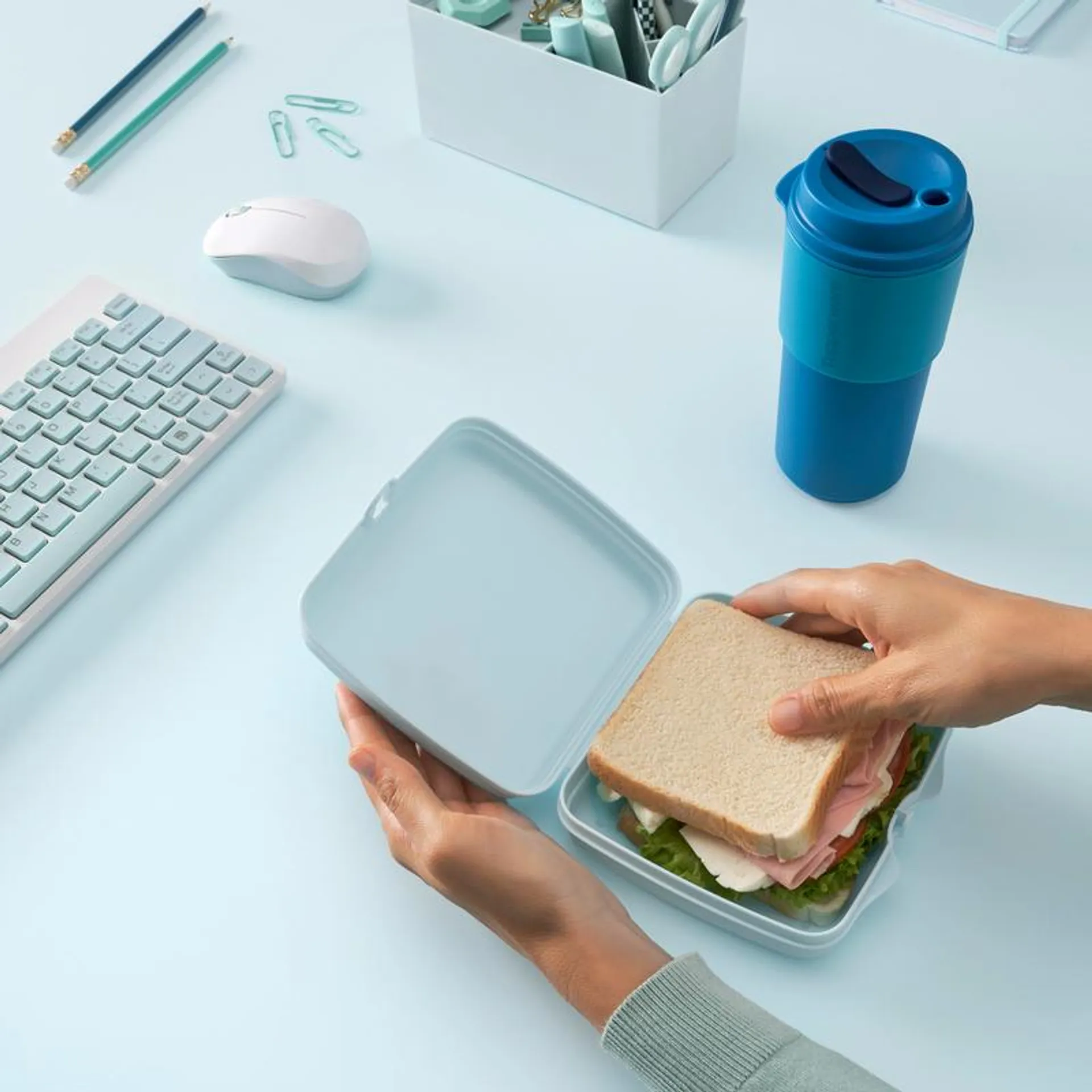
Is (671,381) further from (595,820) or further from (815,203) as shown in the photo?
(595,820)

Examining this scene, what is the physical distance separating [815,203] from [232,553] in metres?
0.49

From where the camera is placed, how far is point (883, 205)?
0.85m

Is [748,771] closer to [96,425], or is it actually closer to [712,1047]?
[712,1047]

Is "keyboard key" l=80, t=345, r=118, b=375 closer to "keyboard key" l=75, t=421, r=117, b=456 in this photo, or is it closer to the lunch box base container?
"keyboard key" l=75, t=421, r=117, b=456

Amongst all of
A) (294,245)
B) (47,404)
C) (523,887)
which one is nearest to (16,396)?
(47,404)

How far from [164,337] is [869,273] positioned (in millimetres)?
580

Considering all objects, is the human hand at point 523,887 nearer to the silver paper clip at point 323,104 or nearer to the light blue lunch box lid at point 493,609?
the light blue lunch box lid at point 493,609

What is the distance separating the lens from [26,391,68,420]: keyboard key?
1.07 metres

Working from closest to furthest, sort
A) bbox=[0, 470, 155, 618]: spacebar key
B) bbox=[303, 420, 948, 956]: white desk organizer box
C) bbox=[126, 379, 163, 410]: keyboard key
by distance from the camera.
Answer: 1. bbox=[303, 420, 948, 956]: white desk organizer box
2. bbox=[0, 470, 155, 618]: spacebar key
3. bbox=[126, 379, 163, 410]: keyboard key

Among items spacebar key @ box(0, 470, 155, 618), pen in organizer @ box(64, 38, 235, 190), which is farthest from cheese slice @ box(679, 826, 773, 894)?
pen in organizer @ box(64, 38, 235, 190)

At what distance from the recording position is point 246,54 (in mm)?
1435

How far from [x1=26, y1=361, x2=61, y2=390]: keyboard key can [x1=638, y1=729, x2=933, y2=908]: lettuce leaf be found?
1.98 ft

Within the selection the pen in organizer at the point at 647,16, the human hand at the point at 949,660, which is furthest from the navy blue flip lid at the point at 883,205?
the pen in organizer at the point at 647,16

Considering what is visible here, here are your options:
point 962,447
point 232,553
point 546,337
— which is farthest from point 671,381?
point 232,553
